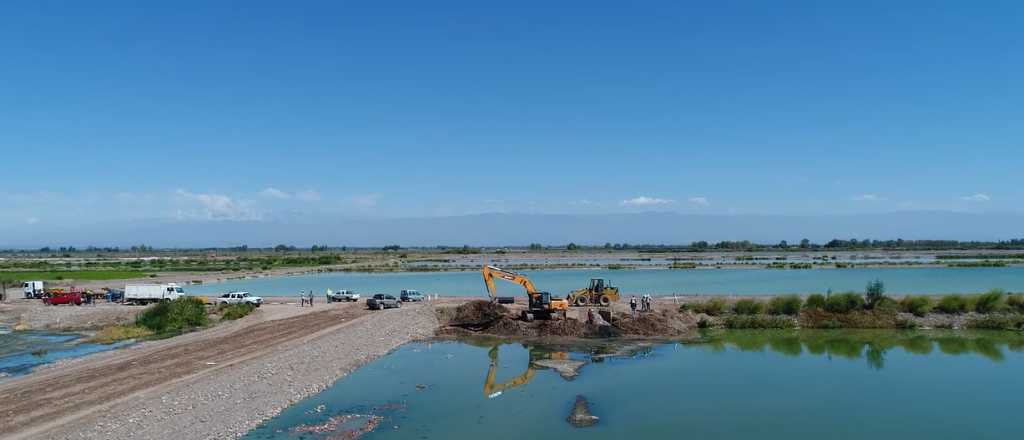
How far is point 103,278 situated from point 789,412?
8118cm

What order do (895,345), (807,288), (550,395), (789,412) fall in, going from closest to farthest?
(789,412), (550,395), (895,345), (807,288)

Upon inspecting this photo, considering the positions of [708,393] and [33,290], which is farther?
[33,290]

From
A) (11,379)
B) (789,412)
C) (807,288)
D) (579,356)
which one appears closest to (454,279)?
(807,288)

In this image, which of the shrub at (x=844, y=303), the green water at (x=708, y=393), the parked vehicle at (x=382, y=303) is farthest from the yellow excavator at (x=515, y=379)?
the shrub at (x=844, y=303)

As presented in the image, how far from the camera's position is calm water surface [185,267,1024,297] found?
56569mm

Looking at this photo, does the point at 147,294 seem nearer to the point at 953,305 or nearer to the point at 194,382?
the point at 194,382

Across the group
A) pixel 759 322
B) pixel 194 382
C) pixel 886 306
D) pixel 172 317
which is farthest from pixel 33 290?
pixel 886 306

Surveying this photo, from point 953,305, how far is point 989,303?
1884mm

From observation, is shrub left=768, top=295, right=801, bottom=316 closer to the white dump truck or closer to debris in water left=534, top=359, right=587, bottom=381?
debris in water left=534, top=359, right=587, bottom=381

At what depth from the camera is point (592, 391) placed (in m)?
22.1

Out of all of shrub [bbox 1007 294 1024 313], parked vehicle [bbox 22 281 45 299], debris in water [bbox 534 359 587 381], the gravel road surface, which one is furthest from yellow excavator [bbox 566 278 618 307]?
parked vehicle [bbox 22 281 45 299]

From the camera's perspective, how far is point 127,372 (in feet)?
78.5

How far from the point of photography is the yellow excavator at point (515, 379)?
22750 millimetres

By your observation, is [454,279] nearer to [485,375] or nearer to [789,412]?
[485,375]
